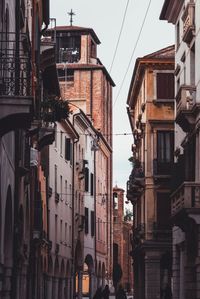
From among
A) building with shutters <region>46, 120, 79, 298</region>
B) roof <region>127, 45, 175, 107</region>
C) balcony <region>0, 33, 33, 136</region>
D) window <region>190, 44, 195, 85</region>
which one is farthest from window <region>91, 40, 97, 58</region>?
balcony <region>0, 33, 33, 136</region>

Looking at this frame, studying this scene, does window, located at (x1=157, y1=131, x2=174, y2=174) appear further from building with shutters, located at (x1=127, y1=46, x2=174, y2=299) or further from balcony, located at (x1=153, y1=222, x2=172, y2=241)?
balcony, located at (x1=153, y1=222, x2=172, y2=241)

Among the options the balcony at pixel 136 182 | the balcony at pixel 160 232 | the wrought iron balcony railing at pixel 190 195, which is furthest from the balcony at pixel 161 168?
the wrought iron balcony railing at pixel 190 195

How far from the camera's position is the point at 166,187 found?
53.0 m

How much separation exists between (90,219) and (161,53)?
25.6 m

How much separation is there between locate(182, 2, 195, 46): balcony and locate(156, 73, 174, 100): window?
16711 mm

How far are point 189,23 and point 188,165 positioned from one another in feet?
17.5

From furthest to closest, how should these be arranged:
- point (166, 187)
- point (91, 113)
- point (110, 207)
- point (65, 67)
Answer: point (110, 207) → point (91, 113) → point (65, 67) → point (166, 187)

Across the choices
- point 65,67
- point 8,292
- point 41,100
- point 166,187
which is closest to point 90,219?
point 65,67

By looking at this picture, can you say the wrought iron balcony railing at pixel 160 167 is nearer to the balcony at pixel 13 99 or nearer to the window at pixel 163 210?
the window at pixel 163 210

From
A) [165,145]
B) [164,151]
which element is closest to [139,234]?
[164,151]

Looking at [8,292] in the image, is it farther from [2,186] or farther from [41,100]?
[41,100]

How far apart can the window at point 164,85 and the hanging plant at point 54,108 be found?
19069 millimetres

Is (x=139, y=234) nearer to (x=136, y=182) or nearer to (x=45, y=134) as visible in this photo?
(x=136, y=182)

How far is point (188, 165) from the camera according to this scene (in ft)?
113
